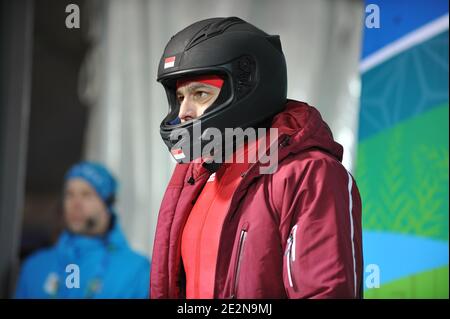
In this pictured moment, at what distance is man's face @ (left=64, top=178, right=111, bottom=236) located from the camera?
261cm

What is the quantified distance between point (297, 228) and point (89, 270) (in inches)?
65.0

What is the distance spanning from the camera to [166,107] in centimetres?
265

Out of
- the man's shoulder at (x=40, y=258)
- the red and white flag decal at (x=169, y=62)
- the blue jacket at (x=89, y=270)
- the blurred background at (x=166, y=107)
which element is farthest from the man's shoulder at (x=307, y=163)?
the man's shoulder at (x=40, y=258)

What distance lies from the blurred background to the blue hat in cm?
14

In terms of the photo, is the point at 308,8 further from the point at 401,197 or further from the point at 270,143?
the point at 270,143

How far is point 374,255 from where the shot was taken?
2189 mm

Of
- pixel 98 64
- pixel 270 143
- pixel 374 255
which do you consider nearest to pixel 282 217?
pixel 270 143

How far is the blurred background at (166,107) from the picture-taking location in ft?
7.20

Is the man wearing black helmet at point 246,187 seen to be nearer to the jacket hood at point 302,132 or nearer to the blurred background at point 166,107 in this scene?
the jacket hood at point 302,132

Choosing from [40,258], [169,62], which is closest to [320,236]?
[169,62]

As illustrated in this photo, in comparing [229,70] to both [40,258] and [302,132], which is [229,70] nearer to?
[302,132]

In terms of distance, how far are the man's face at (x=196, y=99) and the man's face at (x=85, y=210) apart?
62.9 inches

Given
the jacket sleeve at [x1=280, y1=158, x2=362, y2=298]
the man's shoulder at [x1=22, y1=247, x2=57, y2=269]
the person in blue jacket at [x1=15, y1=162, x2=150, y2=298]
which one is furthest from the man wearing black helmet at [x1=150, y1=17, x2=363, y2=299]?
the man's shoulder at [x1=22, y1=247, x2=57, y2=269]

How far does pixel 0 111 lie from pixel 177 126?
1.93 m
